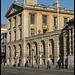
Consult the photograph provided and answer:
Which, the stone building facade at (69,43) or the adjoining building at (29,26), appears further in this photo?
the adjoining building at (29,26)

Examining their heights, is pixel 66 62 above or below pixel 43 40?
below

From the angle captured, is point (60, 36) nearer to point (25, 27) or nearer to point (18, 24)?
point (25, 27)

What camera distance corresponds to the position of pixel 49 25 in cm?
6425

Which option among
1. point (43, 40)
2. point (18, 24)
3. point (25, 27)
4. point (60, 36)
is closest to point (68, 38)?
point (60, 36)

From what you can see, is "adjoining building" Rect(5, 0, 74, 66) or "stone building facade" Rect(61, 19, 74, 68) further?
"adjoining building" Rect(5, 0, 74, 66)

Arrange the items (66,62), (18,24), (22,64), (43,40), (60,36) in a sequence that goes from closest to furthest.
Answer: (66,62), (60,36), (43,40), (22,64), (18,24)

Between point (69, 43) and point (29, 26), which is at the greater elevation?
point (29, 26)

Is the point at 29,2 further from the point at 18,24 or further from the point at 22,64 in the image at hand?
the point at 22,64

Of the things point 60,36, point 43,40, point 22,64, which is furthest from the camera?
point 22,64

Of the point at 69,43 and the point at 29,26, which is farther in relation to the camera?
the point at 29,26

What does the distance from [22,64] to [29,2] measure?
17.6 m

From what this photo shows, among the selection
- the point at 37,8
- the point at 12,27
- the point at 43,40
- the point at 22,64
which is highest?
the point at 37,8

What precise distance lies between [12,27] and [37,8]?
33.2 ft

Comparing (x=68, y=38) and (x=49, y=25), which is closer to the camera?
(x=68, y=38)
